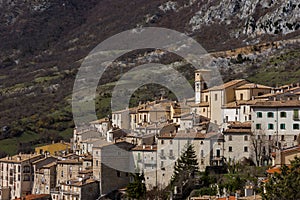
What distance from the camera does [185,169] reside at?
6159 centimetres

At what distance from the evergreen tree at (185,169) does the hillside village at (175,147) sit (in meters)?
1.87

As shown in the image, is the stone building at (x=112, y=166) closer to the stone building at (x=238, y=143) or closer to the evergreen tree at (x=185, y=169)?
the evergreen tree at (x=185, y=169)

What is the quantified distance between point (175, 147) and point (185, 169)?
458 cm

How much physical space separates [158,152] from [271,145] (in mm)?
11260

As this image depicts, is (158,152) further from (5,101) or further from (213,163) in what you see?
(5,101)

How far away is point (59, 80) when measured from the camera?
188 meters

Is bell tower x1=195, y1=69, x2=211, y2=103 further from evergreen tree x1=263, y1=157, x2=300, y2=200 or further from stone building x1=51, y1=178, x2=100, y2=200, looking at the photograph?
evergreen tree x1=263, y1=157, x2=300, y2=200

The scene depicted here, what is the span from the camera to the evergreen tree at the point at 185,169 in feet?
202

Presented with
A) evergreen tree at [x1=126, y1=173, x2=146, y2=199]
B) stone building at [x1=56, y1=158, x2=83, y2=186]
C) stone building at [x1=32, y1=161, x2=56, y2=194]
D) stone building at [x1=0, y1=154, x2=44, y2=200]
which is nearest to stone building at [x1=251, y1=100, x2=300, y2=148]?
evergreen tree at [x1=126, y1=173, x2=146, y2=199]

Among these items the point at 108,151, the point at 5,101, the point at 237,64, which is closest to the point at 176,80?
the point at 237,64

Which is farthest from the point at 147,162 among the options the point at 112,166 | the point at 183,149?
the point at 183,149

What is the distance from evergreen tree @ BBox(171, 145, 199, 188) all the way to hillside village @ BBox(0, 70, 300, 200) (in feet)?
6.13

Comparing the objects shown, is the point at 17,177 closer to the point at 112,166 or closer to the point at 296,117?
the point at 112,166

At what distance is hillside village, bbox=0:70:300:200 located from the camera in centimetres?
6172
